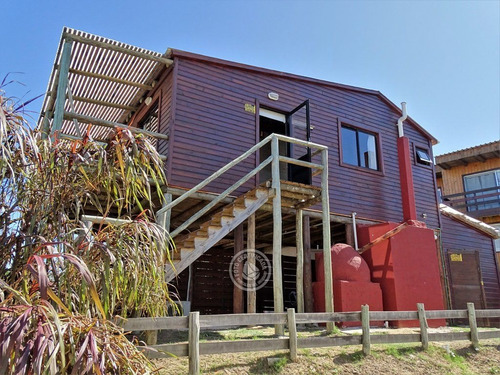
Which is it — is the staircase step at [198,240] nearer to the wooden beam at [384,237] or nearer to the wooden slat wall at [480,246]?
the wooden beam at [384,237]

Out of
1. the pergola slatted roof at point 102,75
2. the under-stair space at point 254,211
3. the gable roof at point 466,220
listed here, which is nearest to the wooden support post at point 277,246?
the under-stair space at point 254,211

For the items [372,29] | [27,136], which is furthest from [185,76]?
[27,136]

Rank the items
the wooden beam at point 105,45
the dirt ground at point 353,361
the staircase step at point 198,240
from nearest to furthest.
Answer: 1. the dirt ground at point 353,361
2. the staircase step at point 198,240
3. the wooden beam at point 105,45

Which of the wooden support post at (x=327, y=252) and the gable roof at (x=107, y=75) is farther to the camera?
the gable roof at (x=107, y=75)

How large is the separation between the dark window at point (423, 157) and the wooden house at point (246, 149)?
0.14 ft

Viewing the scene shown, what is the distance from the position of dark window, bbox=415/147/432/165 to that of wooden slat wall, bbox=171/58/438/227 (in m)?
0.24

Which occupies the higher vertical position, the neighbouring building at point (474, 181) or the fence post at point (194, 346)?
the neighbouring building at point (474, 181)

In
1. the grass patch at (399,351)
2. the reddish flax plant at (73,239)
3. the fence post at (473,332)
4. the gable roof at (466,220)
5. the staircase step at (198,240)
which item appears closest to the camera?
the reddish flax plant at (73,239)

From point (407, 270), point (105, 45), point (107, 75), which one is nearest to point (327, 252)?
point (407, 270)

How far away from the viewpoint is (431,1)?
33.7 feet

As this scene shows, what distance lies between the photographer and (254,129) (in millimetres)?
10344

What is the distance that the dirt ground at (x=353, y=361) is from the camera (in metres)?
5.45

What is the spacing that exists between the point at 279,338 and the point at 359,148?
301 inches

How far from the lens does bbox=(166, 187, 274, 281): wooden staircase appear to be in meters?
7.04
